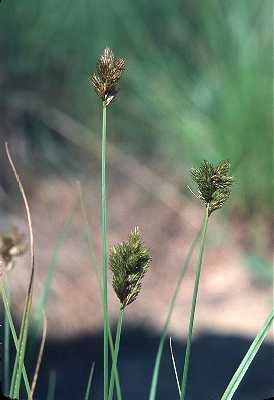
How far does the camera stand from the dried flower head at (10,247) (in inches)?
20.1

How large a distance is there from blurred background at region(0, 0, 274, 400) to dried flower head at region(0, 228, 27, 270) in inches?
71.2

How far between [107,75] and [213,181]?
10cm

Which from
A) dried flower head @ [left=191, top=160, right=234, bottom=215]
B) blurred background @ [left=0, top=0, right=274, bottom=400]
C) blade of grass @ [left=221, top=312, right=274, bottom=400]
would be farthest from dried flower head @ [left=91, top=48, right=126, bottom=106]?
blurred background @ [left=0, top=0, right=274, bottom=400]

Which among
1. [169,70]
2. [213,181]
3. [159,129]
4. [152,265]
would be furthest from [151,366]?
[213,181]

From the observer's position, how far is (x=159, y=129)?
9.32 feet

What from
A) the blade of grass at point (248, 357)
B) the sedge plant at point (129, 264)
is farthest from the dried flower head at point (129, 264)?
the blade of grass at point (248, 357)

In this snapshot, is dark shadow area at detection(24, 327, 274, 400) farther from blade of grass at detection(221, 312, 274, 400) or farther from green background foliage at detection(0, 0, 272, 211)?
blade of grass at detection(221, 312, 274, 400)

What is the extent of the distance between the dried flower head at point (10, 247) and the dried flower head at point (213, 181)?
132 millimetres

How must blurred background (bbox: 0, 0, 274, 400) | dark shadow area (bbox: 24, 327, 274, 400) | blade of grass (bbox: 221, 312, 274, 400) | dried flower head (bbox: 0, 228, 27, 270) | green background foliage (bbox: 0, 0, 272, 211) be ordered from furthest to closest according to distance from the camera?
green background foliage (bbox: 0, 0, 272, 211) → blurred background (bbox: 0, 0, 274, 400) → dark shadow area (bbox: 24, 327, 274, 400) → blade of grass (bbox: 221, 312, 274, 400) → dried flower head (bbox: 0, 228, 27, 270)

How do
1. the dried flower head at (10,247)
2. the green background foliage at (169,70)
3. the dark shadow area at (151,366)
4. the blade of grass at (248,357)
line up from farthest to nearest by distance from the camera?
the green background foliage at (169,70) < the dark shadow area at (151,366) < the blade of grass at (248,357) < the dried flower head at (10,247)

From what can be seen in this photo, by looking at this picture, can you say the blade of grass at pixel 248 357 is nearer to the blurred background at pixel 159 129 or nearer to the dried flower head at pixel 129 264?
the dried flower head at pixel 129 264

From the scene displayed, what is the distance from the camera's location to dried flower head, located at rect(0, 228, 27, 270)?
509mm

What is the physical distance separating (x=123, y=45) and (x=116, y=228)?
0.68 meters

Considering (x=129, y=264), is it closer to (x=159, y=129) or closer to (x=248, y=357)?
(x=248, y=357)
